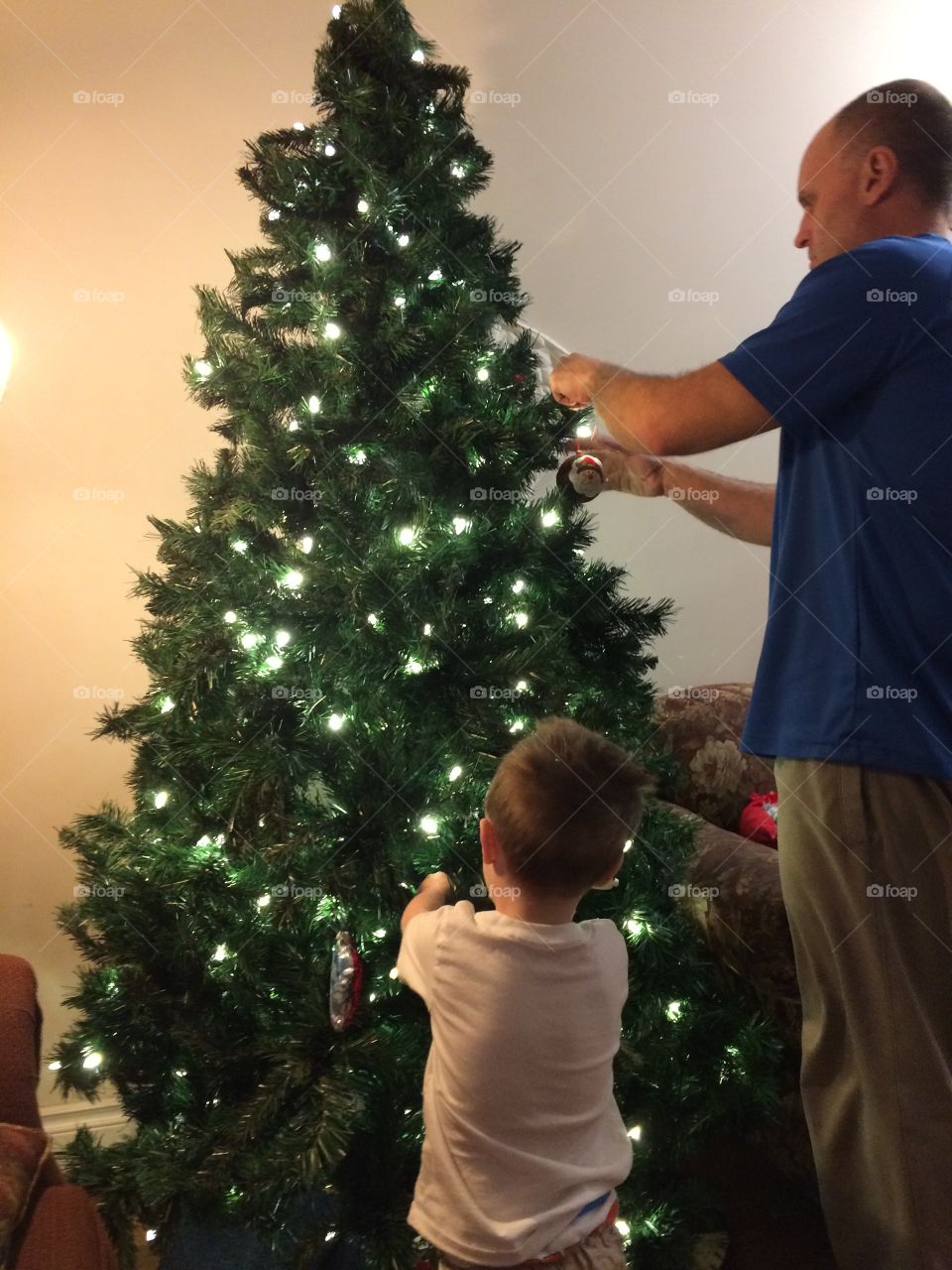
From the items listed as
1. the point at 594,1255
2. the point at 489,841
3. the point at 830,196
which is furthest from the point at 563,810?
the point at 830,196

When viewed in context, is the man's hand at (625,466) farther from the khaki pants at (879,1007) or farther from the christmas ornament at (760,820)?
the christmas ornament at (760,820)

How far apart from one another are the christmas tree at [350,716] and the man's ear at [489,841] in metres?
0.18

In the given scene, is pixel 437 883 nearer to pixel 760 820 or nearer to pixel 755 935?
pixel 755 935

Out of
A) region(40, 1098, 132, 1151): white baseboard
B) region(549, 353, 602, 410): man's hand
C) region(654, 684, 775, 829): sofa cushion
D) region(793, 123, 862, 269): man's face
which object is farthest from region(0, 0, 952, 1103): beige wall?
region(793, 123, 862, 269): man's face

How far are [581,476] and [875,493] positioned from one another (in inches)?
16.9

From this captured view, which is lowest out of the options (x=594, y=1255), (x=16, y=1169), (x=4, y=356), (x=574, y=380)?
(x=594, y=1255)

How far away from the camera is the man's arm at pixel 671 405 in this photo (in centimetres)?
117

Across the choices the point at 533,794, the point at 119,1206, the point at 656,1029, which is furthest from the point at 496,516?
the point at 119,1206

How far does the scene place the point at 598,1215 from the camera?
96 centimetres

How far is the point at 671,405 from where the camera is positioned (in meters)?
1.21

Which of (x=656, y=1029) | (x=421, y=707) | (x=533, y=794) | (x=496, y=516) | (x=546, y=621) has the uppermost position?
(x=496, y=516)

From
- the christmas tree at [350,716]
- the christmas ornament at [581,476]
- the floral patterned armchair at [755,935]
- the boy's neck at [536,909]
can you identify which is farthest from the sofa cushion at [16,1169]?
the christmas ornament at [581,476]

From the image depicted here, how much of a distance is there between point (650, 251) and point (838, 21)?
0.99 metres

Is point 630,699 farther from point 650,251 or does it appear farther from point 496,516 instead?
point 650,251
